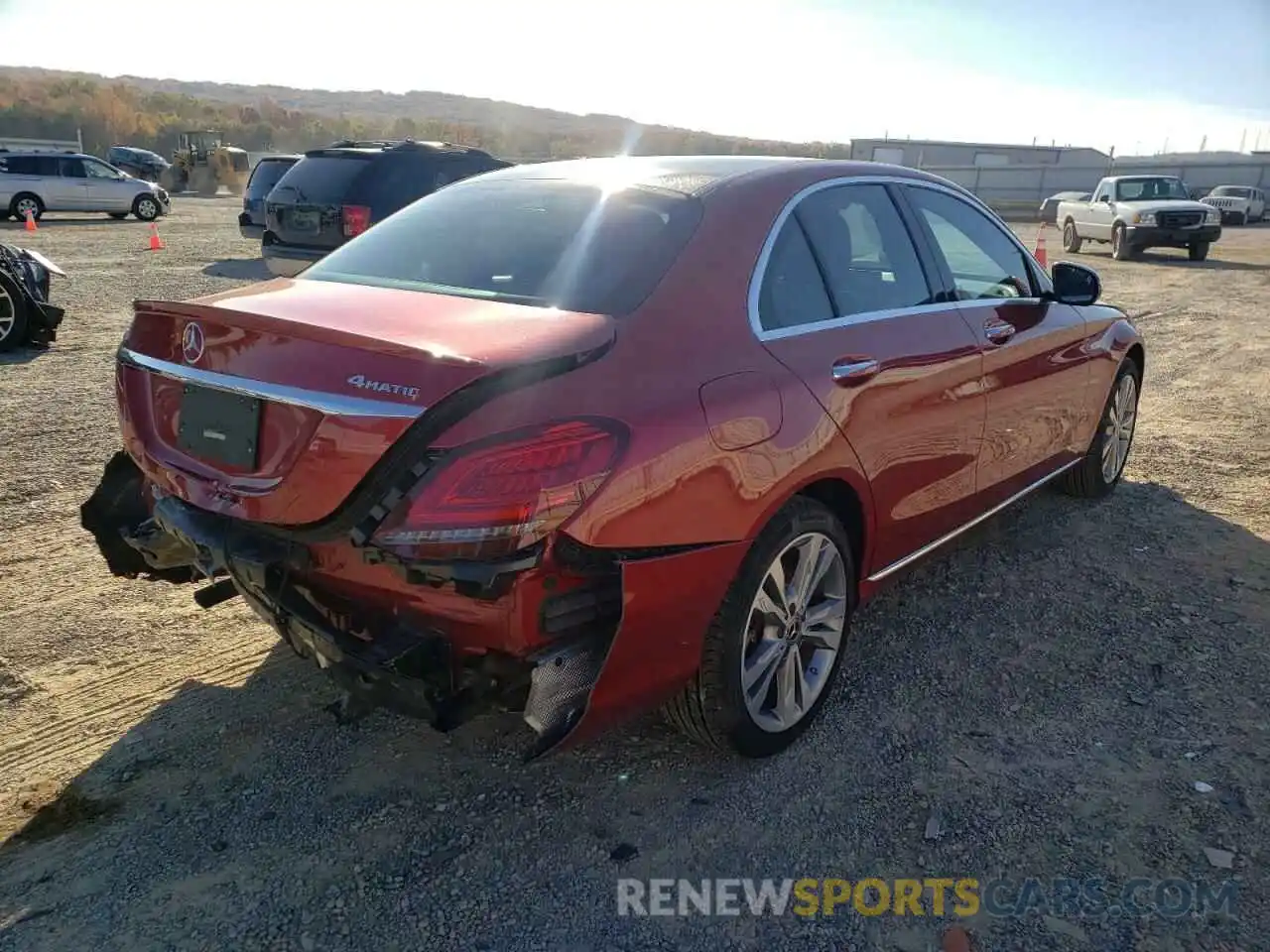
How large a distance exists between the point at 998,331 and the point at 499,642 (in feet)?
8.59

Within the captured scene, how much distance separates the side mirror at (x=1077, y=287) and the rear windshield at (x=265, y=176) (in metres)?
13.8

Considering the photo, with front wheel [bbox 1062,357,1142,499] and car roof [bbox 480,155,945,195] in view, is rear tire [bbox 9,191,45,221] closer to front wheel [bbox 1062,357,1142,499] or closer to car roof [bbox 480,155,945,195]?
car roof [bbox 480,155,945,195]

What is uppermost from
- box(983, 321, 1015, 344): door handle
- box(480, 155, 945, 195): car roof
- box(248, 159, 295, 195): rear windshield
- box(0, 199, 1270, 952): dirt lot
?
box(248, 159, 295, 195): rear windshield

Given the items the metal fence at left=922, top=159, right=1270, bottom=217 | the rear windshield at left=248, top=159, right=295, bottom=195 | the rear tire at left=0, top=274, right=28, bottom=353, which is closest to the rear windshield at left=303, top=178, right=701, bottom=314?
the rear tire at left=0, top=274, right=28, bottom=353

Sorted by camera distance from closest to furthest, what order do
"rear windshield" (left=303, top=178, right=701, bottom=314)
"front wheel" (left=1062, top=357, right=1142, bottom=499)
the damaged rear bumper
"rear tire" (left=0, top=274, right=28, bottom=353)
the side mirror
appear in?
the damaged rear bumper, "rear windshield" (left=303, top=178, right=701, bottom=314), the side mirror, "front wheel" (left=1062, top=357, right=1142, bottom=499), "rear tire" (left=0, top=274, right=28, bottom=353)

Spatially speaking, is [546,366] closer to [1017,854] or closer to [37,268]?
[1017,854]

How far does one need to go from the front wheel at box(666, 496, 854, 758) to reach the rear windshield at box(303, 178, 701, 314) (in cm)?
84

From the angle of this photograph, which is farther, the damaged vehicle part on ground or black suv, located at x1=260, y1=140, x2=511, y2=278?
black suv, located at x1=260, y1=140, x2=511, y2=278

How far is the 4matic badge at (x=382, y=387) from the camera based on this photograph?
7.13 feet

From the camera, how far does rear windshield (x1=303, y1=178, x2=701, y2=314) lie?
2688mm

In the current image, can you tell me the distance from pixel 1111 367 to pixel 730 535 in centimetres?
345

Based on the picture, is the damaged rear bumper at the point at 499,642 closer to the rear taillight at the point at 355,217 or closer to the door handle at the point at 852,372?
the door handle at the point at 852,372

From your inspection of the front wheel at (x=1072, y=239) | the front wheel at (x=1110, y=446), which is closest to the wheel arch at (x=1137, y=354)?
the front wheel at (x=1110, y=446)

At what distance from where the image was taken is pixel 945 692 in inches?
133
